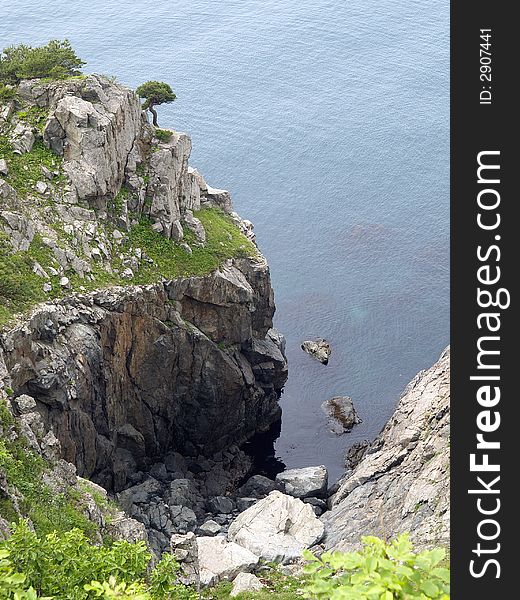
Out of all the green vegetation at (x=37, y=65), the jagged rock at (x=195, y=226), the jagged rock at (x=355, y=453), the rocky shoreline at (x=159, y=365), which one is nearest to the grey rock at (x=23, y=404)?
the rocky shoreline at (x=159, y=365)

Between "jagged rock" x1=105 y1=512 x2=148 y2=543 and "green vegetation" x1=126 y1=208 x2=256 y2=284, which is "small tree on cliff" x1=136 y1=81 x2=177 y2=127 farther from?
"jagged rock" x1=105 y1=512 x2=148 y2=543

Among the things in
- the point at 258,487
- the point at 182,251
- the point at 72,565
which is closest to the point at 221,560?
the point at 258,487

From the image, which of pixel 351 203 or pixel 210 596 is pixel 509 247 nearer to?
pixel 210 596

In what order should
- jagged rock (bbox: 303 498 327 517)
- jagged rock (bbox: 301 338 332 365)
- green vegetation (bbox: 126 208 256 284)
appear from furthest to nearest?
jagged rock (bbox: 301 338 332 365)
green vegetation (bbox: 126 208 256 284)
jagged rock (bbox: 303 498 327 517)

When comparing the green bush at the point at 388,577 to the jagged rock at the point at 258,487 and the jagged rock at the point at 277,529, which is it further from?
the jagged rock at the point at 258,487

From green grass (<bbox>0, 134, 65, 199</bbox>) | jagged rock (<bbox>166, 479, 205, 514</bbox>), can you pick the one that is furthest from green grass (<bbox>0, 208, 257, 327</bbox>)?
jagged rock (<bbox>166, 479, 205, 514</bbox>)

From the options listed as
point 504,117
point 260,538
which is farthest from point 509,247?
point 260,538
